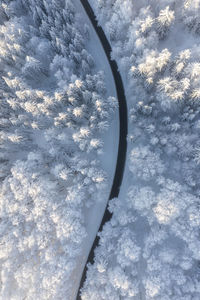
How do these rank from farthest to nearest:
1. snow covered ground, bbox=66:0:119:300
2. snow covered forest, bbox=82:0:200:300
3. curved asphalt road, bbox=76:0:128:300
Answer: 1. curved asphalt road, bbox=76:0:128:300
2. snow covered ground, bbox=66:0:119:300
3. snow covered forest, bbox=82:0:200:300

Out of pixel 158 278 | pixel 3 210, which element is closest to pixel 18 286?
pixel 3 210

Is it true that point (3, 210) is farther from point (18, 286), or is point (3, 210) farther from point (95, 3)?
point (95, 3)

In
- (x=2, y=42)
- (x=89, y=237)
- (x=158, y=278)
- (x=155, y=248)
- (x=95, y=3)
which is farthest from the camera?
(x=95, y=3)

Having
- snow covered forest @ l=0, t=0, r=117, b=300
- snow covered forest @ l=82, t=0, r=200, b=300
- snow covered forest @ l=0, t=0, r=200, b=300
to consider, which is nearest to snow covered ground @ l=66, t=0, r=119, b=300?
snow covered forest @ l=0, t=0, r=200, b=300

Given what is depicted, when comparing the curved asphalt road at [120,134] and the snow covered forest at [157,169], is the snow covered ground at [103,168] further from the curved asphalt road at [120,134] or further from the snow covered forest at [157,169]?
the snow covered forest at [157,169]

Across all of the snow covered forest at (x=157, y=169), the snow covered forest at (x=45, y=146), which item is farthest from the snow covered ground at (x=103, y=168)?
the snow covered forest at (x=157, y=169)

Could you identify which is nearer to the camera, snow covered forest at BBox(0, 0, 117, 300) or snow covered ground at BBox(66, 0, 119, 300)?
snow covered forest at BBox(0, 0, 117, 300)

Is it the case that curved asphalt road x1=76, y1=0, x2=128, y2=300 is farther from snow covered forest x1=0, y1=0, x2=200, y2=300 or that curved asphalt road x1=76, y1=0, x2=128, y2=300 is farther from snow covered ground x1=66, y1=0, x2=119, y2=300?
snow covered forest x1=0, y1=0, x2=200, y2=300

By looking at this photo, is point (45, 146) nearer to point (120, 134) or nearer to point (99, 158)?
point (99, 158)
